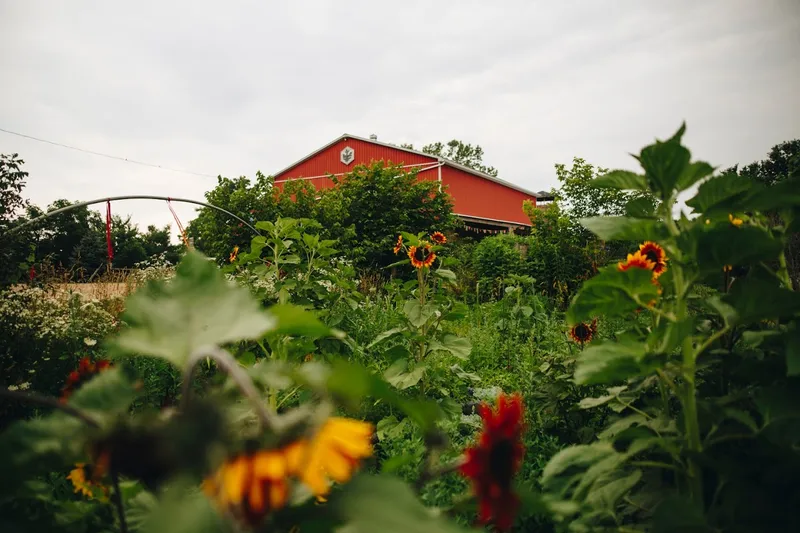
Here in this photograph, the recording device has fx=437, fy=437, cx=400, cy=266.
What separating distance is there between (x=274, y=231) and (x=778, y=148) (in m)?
49.5

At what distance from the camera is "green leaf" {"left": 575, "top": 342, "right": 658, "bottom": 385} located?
2.57 ft

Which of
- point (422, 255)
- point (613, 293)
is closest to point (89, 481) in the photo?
point (613, 293)

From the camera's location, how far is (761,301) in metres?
0.80

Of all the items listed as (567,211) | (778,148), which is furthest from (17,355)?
(778,148)

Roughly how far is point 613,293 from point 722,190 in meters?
0.31

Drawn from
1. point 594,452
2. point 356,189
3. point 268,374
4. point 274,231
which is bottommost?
point 594,452

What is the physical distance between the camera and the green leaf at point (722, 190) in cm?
89

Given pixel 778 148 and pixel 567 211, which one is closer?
pixel 567 211

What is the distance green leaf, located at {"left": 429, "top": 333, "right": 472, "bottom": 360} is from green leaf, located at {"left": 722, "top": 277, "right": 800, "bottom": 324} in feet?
6.10

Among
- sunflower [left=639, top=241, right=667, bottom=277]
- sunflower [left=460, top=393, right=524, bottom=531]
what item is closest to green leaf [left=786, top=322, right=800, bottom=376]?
sunflower [left=460, top=393, right=524, bottom=531]

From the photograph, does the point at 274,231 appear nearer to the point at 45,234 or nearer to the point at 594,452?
the point at 594,452

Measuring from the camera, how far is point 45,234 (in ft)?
16.0

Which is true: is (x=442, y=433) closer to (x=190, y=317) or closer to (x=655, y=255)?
(x=190, y=317)

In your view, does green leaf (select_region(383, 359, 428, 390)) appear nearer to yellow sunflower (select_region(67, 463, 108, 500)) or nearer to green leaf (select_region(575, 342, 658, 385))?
green leaf (select_region(575, 342, 658, 385))
